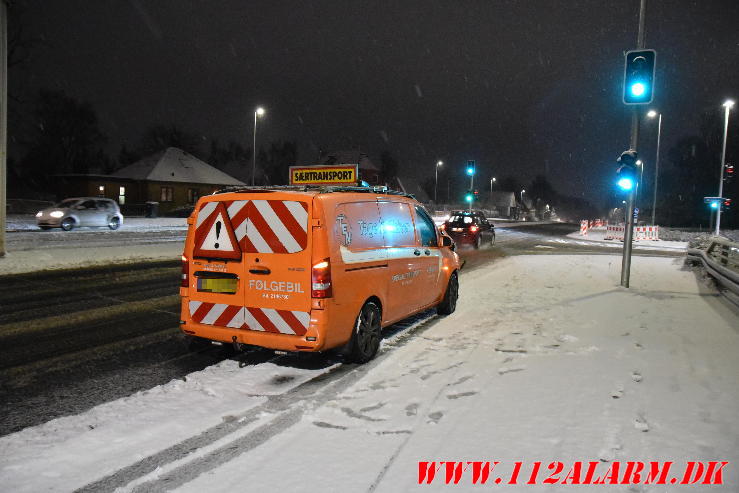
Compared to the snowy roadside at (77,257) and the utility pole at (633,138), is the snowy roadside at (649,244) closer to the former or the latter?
the utility pole at (633,138)

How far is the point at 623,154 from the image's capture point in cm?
1191

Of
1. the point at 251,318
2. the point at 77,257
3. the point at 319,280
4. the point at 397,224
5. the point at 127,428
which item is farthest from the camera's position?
the point at 77,257

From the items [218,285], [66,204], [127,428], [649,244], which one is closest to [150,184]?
[66,204]

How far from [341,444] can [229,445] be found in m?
0.81

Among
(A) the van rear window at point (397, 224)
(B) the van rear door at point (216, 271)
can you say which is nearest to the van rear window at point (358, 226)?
(A) the van rear window at point (397, 224)

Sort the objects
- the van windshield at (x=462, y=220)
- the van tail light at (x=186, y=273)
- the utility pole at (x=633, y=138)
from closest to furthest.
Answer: the van tail light at (x=186, y=273), the utility pole at (x=633, y=138), the van windshield at (x=462, y=220)

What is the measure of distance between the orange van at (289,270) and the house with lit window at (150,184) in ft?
153

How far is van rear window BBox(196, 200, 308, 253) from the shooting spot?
5395mm

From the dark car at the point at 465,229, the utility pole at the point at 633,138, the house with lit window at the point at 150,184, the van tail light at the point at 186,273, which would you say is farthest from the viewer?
the house with lit window at the point at 150,184

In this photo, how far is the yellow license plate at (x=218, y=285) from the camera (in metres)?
5.64

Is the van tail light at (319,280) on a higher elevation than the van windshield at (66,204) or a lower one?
lower

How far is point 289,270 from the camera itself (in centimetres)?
538

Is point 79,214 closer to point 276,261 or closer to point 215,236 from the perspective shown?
point 215,236

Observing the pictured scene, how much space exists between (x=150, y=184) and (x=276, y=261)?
5022cm
